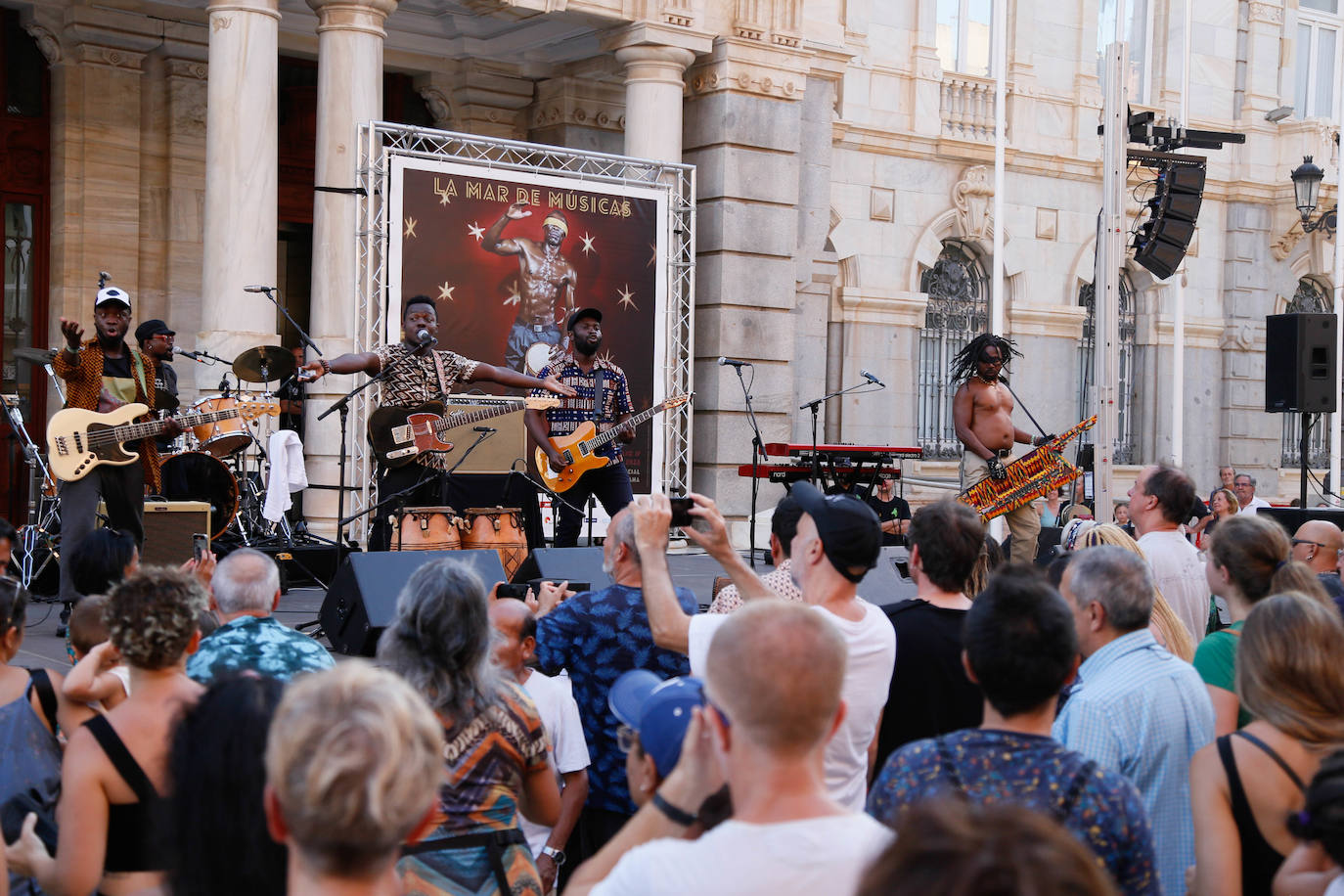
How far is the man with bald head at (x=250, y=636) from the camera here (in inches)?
156

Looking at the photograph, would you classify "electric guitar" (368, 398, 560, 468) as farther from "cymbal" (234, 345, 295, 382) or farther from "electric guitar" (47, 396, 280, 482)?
"cymbal" (234, 345, 295, 382)

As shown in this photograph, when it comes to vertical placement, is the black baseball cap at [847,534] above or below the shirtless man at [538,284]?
below

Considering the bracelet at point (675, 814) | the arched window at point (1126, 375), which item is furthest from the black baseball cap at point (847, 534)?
the arched window at point (1126, 375)

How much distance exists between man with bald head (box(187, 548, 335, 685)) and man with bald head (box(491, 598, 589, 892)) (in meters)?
0.57

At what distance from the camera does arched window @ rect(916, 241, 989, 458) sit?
2083 cm

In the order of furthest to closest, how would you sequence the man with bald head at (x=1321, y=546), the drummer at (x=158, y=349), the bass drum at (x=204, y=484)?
the bass drum at (x=204, y=484)
the drummer at (x=158, y=349)
the man with bald head at (x=1321, y=546)

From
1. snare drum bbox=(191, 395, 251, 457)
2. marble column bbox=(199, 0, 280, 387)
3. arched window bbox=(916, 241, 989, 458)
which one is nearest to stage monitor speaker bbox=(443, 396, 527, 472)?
marble column bbox=(199, 0, 280, 387)

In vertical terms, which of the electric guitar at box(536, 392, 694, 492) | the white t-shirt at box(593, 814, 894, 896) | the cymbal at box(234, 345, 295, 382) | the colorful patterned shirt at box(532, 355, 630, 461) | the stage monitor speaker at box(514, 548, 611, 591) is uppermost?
the cymbal at box(234, 345, 295, 382)

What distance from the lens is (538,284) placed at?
48.2 ft

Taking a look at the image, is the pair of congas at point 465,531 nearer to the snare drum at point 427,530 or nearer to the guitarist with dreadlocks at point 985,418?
the snare drum at point 427,530

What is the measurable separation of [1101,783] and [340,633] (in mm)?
4910

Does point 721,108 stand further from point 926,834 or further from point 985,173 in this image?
point 926,834

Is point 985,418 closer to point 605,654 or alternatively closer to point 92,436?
point 92,436

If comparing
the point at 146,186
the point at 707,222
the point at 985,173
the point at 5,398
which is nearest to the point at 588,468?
the point at 5,398
